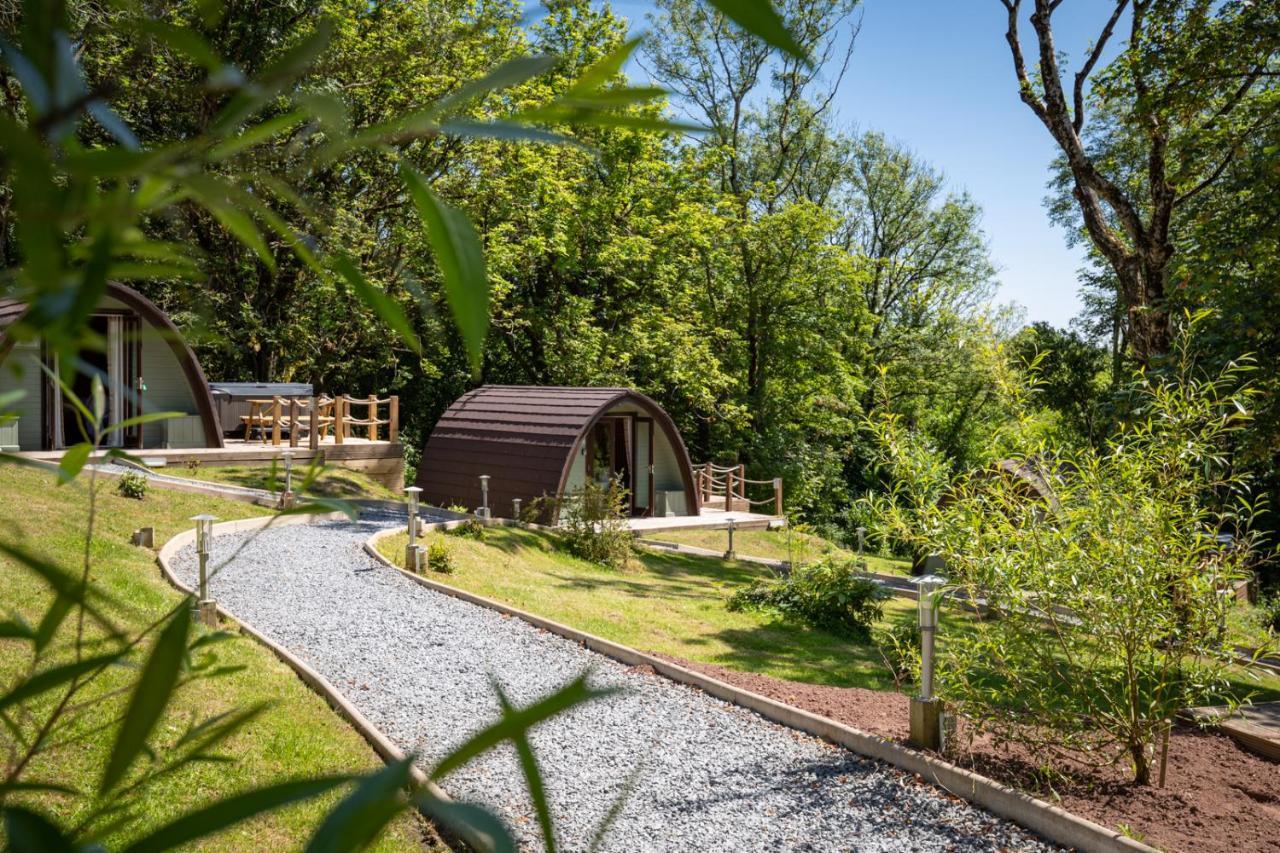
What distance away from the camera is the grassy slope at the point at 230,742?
427 centimetres

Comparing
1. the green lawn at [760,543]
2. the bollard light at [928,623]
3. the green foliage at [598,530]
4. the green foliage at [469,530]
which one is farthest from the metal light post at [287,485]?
the green lawn at [760,543]

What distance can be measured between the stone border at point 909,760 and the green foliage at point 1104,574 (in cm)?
45

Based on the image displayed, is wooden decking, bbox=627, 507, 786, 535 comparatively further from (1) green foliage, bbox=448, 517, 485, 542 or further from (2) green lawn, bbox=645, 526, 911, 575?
(1) green foliage, bbox=448, 517, 485, 542

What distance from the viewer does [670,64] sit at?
29.5 m

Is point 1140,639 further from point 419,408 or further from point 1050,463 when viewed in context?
point 419,408

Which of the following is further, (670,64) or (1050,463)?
(670,64)

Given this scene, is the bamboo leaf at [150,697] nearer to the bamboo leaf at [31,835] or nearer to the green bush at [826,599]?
the bamboo leaf at [31,835]

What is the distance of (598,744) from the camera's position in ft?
→ 20.4

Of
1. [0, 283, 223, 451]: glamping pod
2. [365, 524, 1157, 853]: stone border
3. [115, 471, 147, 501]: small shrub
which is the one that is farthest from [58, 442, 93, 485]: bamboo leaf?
[0, 283, 223, 451]: glamping pod

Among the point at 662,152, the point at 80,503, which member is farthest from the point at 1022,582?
the point at 662,152

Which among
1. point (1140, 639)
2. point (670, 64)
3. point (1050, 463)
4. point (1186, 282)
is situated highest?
point (670, 64)

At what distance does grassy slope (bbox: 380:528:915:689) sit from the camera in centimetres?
915

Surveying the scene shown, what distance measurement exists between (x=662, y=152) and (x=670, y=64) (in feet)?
17.0

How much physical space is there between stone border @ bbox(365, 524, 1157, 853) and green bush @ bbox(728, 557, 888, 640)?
139 inches
